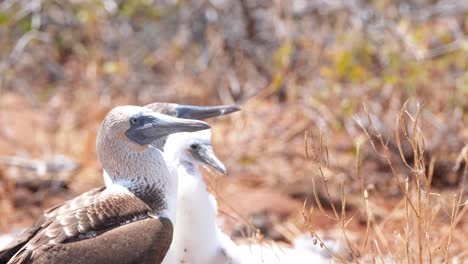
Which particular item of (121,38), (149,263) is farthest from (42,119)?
(149,263)

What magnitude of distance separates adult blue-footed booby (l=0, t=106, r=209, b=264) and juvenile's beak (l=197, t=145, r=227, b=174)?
14.3 inches

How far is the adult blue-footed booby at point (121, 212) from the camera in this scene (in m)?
3.07

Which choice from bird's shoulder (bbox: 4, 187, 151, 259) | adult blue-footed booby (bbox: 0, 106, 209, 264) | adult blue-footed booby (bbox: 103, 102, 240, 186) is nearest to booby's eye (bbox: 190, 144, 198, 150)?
adult blue-footed booby (bbox: 103, 102, 240, 186)

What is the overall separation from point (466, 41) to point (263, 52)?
177 cm

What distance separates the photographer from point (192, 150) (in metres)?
3.81

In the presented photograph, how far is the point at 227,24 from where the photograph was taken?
6.96 metres

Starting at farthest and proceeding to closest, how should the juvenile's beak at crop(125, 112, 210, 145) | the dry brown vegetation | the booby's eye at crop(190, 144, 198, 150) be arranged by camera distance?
the dry brown vegetation, the booby's eye at crop(190, 144, 198, 150), the juvenile's beak at crop(125, 112, 210, 145)

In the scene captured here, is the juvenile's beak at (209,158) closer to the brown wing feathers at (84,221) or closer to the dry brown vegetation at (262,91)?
the brown wing feathers at (84,221)

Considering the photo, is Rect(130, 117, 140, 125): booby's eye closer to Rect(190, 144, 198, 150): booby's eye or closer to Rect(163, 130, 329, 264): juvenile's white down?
Rect(163, 130, 329, 264): juvenile's white down

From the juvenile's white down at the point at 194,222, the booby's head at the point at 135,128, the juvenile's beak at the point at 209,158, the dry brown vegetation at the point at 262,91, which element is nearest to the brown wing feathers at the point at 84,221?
the booby's head at the point at 135,128

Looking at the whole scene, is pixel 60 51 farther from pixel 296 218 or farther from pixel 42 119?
pixel 296 218

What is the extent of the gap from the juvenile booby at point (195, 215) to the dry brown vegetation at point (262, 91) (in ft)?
4.28

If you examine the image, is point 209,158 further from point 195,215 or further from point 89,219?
point 89,219

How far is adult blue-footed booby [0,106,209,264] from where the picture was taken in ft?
10.1
